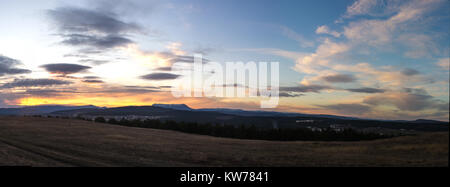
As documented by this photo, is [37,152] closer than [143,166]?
No

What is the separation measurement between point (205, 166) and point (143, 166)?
3.37 metres

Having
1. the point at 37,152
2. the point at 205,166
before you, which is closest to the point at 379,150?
the point at 205,166

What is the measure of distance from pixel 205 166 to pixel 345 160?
828 centimetres
